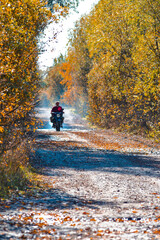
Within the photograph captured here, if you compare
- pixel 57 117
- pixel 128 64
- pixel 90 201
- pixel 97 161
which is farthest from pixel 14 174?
pixel 57 117

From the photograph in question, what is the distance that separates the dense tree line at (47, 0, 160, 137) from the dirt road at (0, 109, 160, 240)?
7.03m

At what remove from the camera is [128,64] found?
90.6ft

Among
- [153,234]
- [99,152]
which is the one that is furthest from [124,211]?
[99,152]

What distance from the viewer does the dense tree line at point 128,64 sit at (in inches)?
915

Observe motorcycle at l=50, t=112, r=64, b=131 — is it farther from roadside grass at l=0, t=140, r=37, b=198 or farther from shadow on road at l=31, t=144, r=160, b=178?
roadside grass at l=0, t=140, r=37, b=198

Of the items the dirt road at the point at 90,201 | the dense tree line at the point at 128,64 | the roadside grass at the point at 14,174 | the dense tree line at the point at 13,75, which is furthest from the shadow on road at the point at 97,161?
the dense tree line at the point at 128,64

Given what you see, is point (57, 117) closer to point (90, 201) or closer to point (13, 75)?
point (13, 75)

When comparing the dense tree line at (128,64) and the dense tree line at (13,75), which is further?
the dense tree line at (128,64)

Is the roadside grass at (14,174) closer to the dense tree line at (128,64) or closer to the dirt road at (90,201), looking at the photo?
the dirt road at (90,201)

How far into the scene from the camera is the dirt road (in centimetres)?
699

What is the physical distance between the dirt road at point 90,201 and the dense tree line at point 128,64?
23.1 feet

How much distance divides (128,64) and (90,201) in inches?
752

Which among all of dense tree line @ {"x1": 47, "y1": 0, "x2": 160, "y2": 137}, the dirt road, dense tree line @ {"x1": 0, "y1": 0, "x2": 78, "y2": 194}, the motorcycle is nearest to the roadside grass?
dense tree line @ {"x1": 0, "y1": 0, "x2": 78, "y2": 194}

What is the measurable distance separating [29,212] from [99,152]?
11.2 m
